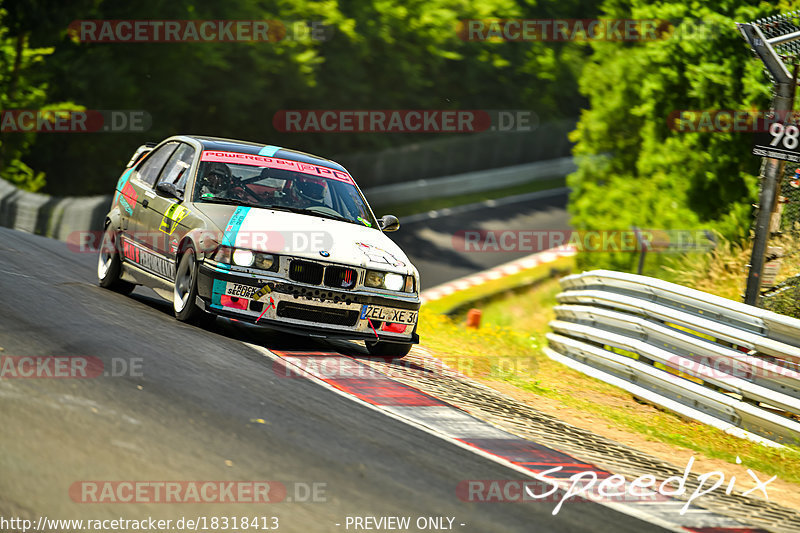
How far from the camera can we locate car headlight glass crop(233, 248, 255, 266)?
27.1ft

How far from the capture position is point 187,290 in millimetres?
8695

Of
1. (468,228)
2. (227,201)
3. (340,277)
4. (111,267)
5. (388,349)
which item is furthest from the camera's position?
(468,228)

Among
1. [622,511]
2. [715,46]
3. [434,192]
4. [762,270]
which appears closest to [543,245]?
[434,192]

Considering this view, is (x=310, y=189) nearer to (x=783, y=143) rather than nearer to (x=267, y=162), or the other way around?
(x=267, y=162)

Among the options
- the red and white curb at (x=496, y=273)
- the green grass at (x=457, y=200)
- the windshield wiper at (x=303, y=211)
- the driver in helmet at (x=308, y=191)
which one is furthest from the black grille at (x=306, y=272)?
the green grass at (x=457, y=200)

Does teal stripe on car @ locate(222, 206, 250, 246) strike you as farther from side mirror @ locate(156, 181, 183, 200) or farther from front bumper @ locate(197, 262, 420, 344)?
side mirror @ locate(156, 181, 183, 200)

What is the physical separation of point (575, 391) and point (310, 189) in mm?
3417

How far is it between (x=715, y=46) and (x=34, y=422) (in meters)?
17.3

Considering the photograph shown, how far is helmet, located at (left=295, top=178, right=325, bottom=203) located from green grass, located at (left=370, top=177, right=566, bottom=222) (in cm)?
2099

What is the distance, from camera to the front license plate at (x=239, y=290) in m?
8.22

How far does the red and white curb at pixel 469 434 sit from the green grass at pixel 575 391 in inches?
69.1

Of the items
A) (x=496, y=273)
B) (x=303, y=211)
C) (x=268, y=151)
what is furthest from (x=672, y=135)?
(x=303, y=211)

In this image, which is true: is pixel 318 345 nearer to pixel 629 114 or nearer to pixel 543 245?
pixel 629 114

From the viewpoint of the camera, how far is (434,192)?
3497cm
